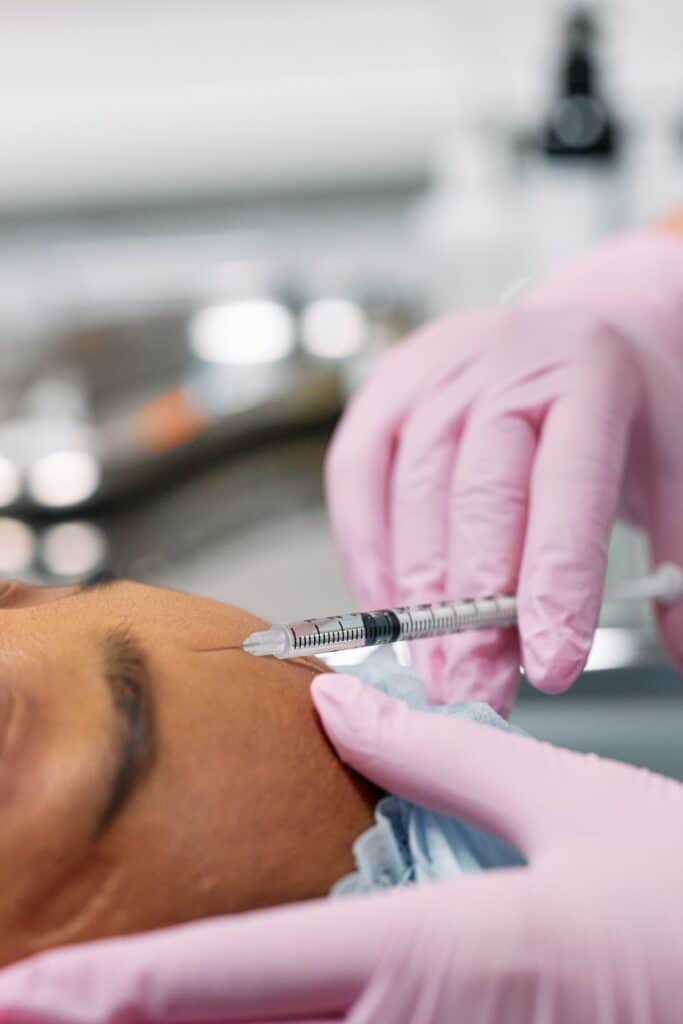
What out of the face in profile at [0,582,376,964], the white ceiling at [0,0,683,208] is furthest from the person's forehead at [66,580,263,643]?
the white ceiling at [0,0,683,208]

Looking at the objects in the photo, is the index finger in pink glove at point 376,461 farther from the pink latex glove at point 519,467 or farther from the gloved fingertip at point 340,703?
the gloved fingertip at point 340,703

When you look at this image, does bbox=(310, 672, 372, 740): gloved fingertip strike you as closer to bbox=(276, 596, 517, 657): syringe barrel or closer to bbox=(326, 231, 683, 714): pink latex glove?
bbox=(276, 596, 517, 657): syringe barrel

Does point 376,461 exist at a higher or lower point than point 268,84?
lower

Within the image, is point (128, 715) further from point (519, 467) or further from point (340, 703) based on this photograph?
point (519, 467)

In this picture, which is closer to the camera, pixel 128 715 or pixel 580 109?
pixel 128 715

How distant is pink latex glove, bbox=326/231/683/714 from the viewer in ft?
3.10

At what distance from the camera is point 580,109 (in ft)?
6.65

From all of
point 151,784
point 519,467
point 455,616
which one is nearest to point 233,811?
point 151,784

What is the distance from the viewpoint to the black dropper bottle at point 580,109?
6.56ft

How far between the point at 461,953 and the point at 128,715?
0.74 feet

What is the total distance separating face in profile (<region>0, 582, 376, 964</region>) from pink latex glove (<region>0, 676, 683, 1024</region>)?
2.7 inches

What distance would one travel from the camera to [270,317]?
2531 mm

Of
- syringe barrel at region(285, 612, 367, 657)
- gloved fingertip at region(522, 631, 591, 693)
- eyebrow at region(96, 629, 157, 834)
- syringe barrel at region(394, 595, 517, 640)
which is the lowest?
gloved fingertip at region(522, 631, 591, 693)

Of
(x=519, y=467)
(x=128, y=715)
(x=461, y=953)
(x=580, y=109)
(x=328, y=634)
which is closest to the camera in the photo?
(x=461, y=953)
